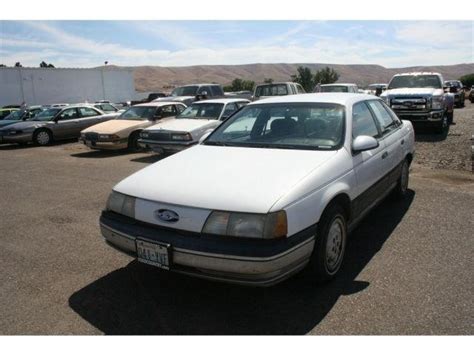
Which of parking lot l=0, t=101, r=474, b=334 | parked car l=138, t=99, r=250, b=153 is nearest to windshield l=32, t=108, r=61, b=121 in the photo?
parked car l=138, t=99, r=250, b=153

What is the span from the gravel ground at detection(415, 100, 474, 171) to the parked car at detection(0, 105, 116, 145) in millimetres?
11113

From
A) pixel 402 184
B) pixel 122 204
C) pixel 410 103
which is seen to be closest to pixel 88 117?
pixel 410 103

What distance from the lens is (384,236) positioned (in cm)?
456

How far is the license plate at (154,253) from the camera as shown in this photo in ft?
9.78

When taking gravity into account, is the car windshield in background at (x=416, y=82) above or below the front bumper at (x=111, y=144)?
above

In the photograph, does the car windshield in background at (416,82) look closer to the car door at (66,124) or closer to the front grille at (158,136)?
the front grille at (158,136)

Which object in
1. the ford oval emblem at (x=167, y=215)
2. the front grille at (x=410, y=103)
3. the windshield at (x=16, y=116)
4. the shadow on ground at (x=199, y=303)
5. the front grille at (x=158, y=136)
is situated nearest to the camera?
the shadow on ground at (x=199, y=303)

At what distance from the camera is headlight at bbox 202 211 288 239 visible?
9.18 ft

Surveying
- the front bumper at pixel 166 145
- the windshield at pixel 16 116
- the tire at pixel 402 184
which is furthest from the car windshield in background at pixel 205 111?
the windshield at pixel 16 116

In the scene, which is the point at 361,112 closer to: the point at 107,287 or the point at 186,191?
the point at 186,191

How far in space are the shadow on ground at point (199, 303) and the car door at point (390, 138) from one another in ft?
4.72

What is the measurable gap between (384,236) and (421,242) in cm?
38

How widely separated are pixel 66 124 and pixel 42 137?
951 mm

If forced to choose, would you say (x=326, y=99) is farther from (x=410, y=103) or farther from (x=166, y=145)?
(x=410, y=103)
